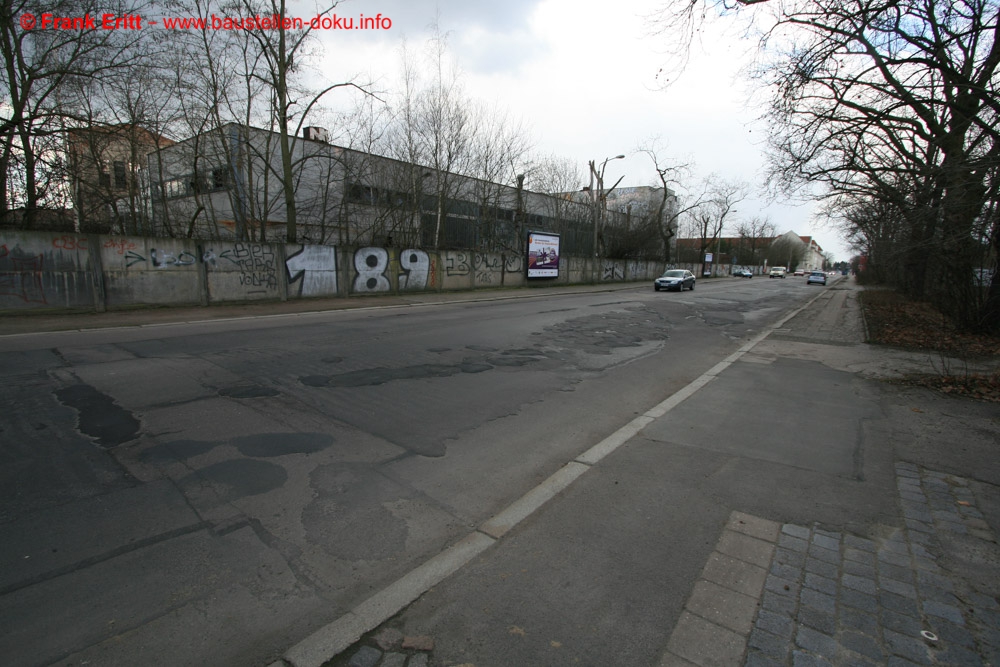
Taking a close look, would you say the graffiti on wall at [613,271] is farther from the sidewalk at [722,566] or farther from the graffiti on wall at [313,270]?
the sidewalk at [722,566]

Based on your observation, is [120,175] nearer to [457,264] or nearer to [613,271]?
[457,264]

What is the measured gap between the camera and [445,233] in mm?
29188

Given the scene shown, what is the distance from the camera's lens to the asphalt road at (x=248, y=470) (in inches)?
87.2

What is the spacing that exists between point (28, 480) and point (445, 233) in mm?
26948

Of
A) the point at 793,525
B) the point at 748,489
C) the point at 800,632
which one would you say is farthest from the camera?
the point at 748,489

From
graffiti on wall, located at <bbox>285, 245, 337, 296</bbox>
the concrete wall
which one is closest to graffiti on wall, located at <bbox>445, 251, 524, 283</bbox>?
the concrete wall

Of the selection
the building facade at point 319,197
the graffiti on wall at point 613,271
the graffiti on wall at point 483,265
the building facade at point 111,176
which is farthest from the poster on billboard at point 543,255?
the building facade at point 111,176

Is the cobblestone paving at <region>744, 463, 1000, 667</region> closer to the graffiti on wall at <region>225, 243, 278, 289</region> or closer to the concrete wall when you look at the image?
the concrete wall

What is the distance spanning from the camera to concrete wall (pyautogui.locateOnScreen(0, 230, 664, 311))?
11.8 meters

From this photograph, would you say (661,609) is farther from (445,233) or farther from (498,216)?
(498,216)

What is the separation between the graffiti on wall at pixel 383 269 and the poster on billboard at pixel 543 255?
361 inches

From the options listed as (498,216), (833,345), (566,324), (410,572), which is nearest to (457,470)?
(410,572)

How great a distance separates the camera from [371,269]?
19.6m

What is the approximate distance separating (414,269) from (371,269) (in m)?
2.48
